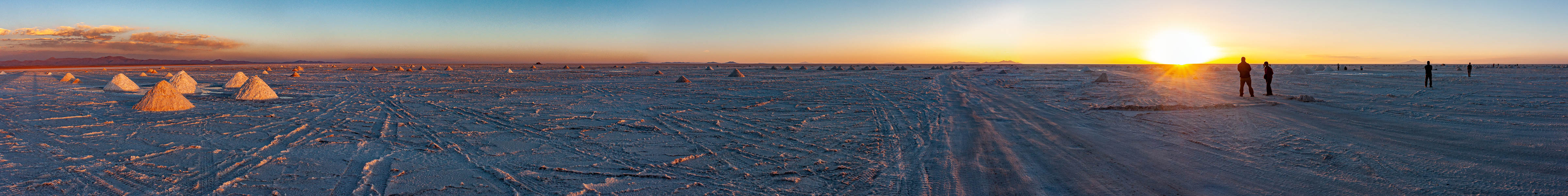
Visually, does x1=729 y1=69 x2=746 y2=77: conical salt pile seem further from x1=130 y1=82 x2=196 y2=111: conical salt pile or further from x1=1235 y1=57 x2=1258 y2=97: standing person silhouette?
x1=130 y1=82 x2=196 y2=111: conical salt pile

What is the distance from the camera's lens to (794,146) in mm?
5789

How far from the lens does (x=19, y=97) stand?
12570mm

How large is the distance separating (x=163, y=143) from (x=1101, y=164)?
787 cm

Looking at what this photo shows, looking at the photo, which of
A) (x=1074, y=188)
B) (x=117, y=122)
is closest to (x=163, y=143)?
(x=117, y=122)

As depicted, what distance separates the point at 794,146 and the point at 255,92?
1083 centimetres

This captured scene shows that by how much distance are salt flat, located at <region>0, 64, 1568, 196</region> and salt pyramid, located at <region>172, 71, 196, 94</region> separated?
68.3 inches

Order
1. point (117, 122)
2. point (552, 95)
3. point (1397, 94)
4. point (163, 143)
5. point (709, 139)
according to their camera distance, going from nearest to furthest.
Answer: point (163, 143) → point (709, 139) → point (117, 122) → point (1397, 94) → point (552, 95)

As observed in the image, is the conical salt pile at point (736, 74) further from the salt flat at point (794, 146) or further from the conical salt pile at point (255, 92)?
the conical salt pile at point (255, 92)

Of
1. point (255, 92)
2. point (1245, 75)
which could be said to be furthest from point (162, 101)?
point (1245, 75)

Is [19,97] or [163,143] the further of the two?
[19,97]

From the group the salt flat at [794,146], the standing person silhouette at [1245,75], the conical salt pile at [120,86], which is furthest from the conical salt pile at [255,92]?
the standing person silhouette at [1245,75]

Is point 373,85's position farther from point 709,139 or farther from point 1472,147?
point 1472,147

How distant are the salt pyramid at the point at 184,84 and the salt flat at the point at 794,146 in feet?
5.69

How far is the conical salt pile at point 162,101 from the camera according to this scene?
8859mm
